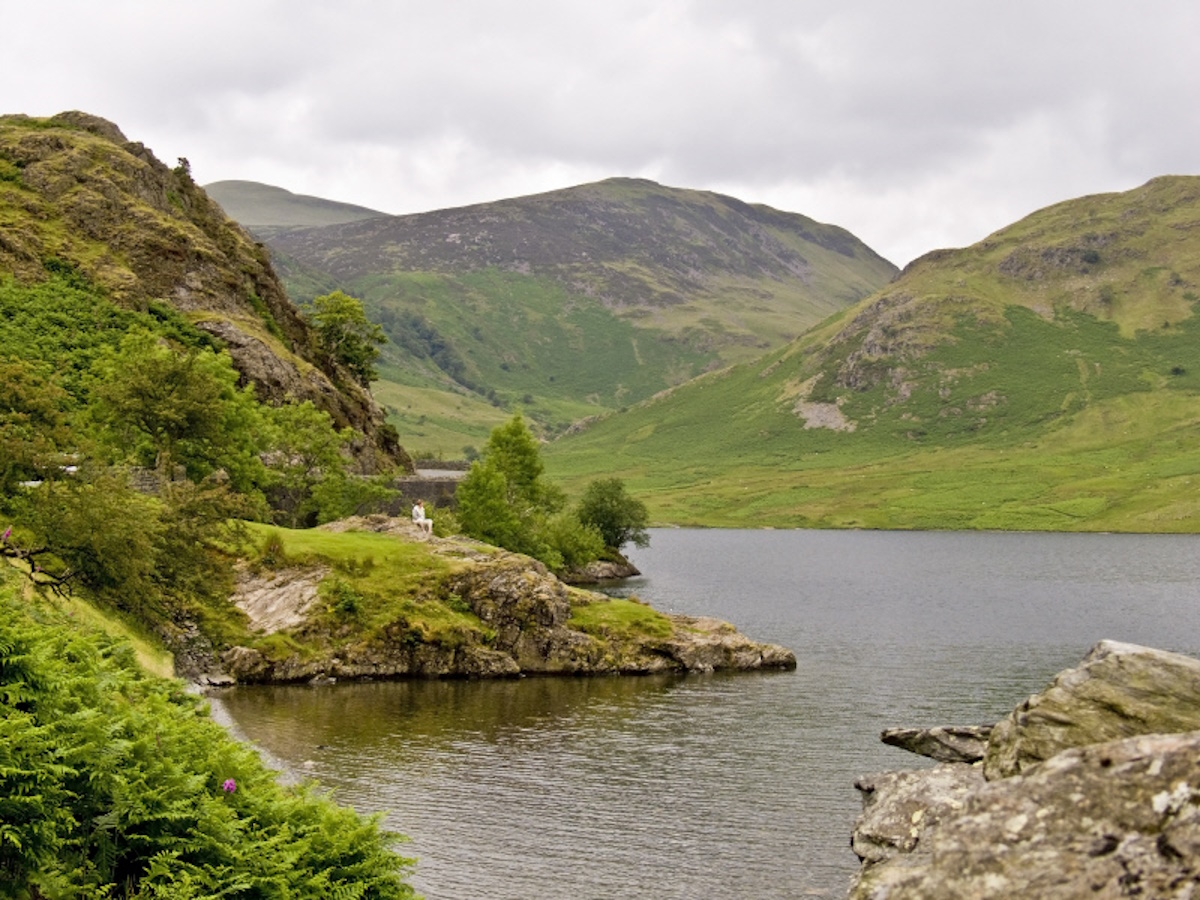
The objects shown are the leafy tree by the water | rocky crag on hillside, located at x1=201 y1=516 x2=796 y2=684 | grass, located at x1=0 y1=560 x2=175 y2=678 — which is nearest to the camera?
grass, located at x1=0 y1=560 x2=175 y2=678

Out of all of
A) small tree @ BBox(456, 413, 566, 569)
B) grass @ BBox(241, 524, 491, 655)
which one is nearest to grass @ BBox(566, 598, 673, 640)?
grass @ BBox(241, 524, 491, 655)

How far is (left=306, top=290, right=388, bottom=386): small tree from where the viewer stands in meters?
150

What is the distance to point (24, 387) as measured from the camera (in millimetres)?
52438

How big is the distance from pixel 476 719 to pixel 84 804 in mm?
43607

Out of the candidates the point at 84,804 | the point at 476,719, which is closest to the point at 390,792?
the point at 476,719

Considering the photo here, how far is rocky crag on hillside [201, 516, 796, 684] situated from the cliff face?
1455 inches

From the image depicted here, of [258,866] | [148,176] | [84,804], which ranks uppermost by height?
[148,176]

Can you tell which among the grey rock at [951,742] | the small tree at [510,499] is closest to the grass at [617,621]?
the small tree at [510,499]

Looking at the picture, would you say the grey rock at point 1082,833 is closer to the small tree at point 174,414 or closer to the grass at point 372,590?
the grass at point 372,590

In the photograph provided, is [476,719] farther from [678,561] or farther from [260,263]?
[678,561]

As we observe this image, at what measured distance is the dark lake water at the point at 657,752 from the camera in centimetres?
4009

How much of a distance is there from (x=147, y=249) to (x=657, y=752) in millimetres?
91432

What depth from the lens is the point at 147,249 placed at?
121 metres

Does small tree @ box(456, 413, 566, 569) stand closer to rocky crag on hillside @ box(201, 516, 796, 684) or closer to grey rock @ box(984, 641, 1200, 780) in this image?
rocky crag on hillside @ box(201, 516, 796, 684)
